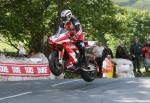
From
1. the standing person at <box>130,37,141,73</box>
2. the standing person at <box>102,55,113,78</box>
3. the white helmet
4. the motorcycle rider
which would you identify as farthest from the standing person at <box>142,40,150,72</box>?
the white helmet

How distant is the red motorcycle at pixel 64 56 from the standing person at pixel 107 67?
6.42 meters

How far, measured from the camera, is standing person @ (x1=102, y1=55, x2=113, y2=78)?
824 inches

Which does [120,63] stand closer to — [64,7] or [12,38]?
[64,7]

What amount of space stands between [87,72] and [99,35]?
1452 centimetres

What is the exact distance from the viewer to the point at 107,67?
21.0 m

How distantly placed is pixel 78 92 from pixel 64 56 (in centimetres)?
136

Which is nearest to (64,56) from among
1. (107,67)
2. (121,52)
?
(107,67)

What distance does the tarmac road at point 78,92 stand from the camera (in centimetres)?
1151

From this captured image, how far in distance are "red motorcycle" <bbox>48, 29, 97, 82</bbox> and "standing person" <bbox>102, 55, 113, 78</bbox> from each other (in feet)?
21.1

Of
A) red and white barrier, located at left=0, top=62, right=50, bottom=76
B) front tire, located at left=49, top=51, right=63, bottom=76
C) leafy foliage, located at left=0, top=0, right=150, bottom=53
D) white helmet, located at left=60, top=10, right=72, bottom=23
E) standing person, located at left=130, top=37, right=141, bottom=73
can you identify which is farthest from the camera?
leafy foliage, located at left=0, top=0, right=150, bottom=53

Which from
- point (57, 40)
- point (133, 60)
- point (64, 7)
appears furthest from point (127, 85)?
point (64, 7)

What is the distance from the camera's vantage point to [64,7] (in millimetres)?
25656

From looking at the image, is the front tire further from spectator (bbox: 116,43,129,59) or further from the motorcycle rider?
spectator (bbox: 116,43,129,59)

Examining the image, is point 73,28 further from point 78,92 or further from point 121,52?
point 121,52
